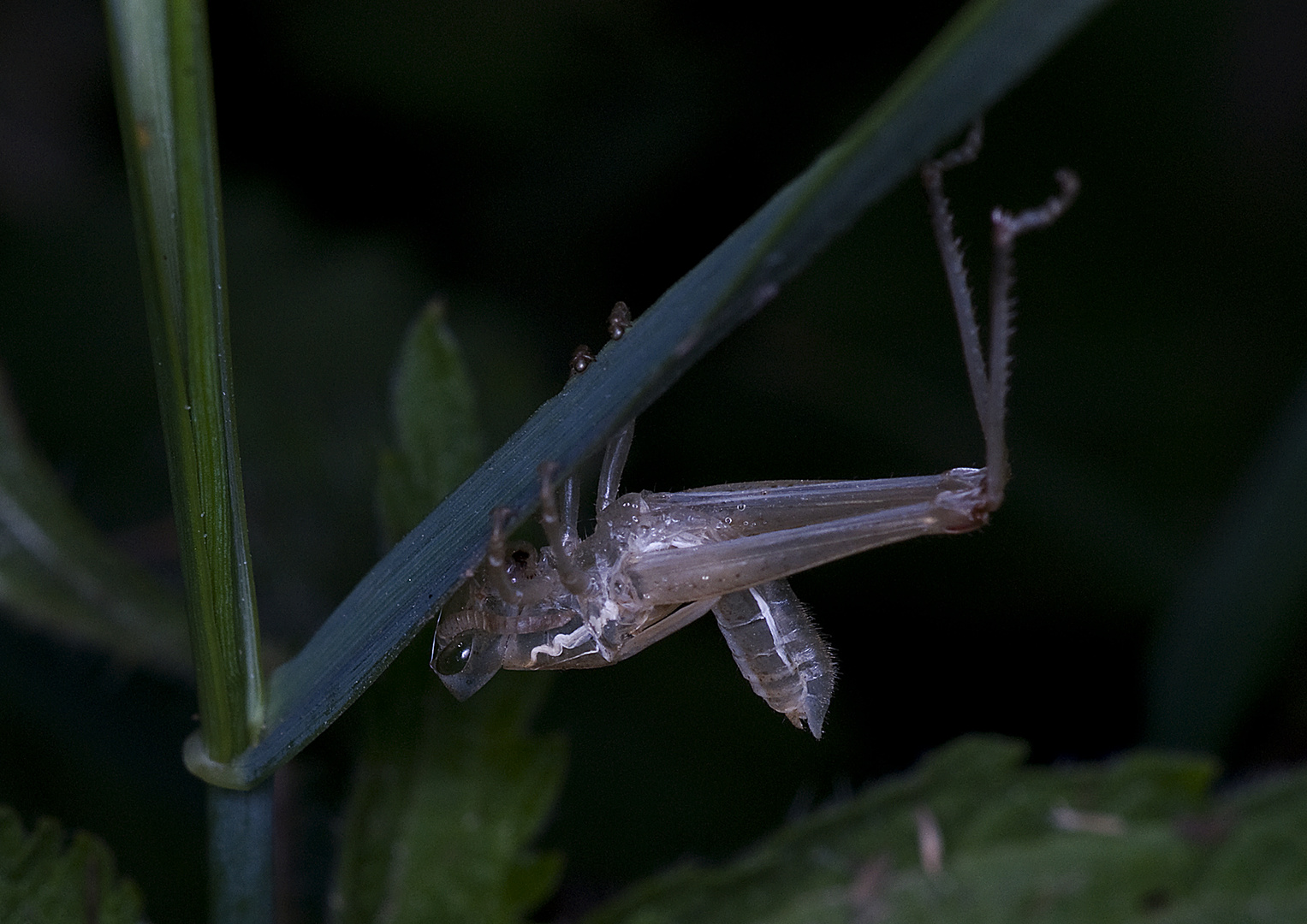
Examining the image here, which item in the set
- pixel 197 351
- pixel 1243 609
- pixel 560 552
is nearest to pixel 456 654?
pixel 560 552

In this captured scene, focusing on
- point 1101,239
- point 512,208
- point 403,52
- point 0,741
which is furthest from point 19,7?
point 1101,239

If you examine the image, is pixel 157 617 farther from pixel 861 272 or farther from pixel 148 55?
pixel 861 272

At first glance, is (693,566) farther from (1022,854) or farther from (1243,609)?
(1243,609)

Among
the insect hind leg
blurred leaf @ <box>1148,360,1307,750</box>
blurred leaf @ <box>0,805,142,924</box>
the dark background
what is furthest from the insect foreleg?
blurred leaf @ <box>1148,360,1307,750</box>

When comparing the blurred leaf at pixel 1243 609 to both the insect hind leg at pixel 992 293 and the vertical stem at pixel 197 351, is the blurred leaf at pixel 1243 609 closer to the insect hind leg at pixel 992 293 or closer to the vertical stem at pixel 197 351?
the insect hind leg at pixel 992 293

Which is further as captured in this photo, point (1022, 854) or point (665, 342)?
point (1022, 854)

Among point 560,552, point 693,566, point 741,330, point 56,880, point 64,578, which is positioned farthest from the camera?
point 741,330

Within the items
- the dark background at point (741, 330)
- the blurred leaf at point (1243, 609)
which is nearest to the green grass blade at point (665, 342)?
the dark background at point (741, 330)

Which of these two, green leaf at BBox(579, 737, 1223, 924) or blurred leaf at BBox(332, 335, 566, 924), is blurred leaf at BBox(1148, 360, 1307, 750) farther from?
blurred leaf at BBox(332, 335, 566, 924)
